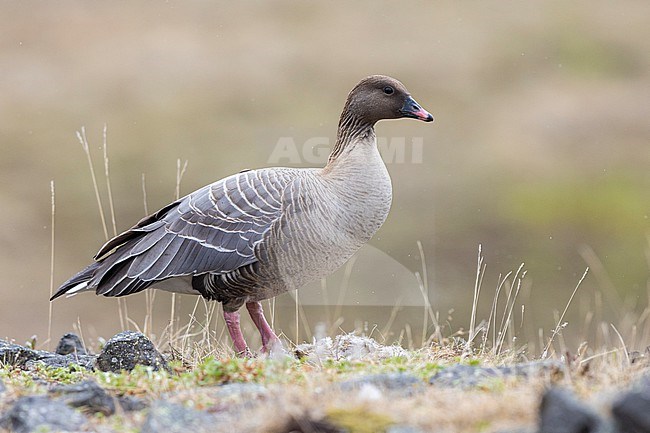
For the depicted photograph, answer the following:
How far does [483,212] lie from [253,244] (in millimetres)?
10672

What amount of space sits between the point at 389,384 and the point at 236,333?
2.83 m

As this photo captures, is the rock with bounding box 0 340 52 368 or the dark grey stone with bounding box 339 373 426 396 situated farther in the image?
the rock with bounding box 0 340 52 368

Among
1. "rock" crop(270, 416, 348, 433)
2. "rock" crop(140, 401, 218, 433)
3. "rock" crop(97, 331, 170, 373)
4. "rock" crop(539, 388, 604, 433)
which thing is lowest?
"rock" crop(97, 331, 170, 373)

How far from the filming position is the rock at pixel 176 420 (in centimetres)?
395

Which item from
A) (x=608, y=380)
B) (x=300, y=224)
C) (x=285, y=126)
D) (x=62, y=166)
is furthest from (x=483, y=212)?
(x=608, y=380)

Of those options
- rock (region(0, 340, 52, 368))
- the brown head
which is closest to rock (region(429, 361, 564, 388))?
the brown head

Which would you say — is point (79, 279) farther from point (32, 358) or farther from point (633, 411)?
point (633, 411)

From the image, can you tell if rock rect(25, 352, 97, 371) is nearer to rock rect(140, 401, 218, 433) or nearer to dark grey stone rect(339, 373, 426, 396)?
rock rect(140, 401, 218, 433)

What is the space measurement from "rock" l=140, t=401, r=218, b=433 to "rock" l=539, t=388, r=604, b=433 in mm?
1436

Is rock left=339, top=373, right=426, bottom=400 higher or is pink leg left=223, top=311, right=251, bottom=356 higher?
rock left=339, top=373, right=426, bottom=400

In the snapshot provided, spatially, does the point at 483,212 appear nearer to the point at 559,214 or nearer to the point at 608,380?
the point at 559,214

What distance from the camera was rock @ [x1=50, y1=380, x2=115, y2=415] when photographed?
4531mm

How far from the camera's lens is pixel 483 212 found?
17.0 meters

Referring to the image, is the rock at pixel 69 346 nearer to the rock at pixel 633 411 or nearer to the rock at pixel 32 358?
the rock at pixel 32 358
